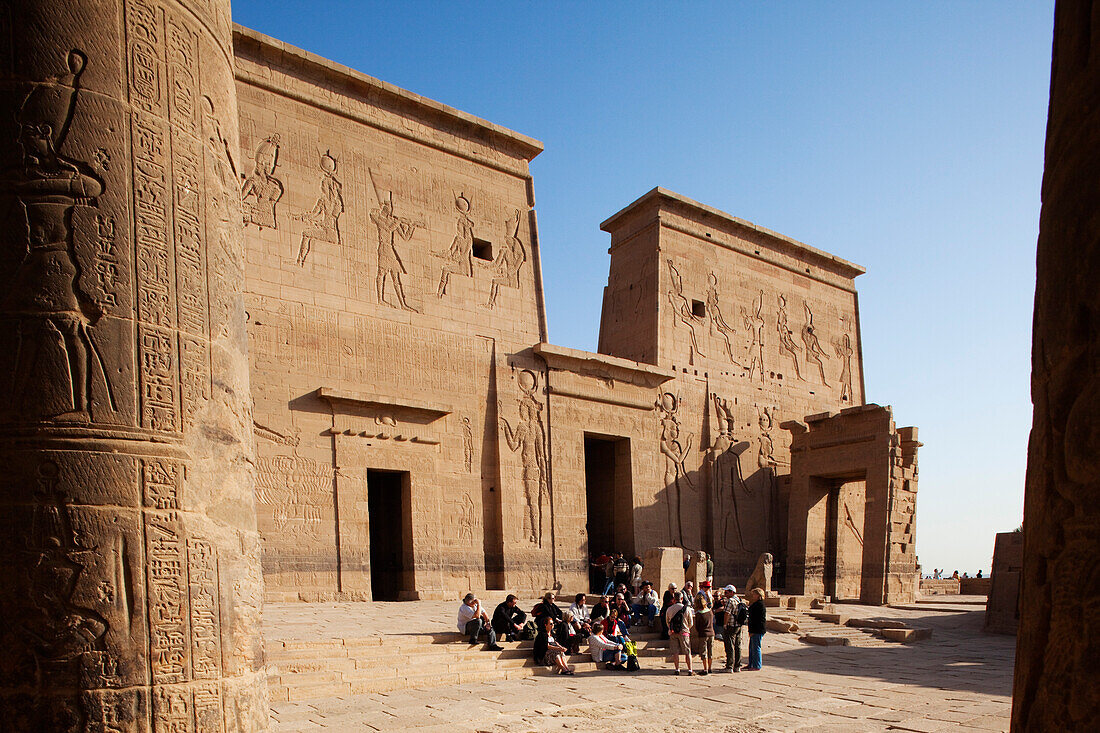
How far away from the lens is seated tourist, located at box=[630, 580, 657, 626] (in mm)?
10914

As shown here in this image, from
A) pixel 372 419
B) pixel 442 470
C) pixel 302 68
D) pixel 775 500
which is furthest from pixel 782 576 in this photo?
pixel 302 68

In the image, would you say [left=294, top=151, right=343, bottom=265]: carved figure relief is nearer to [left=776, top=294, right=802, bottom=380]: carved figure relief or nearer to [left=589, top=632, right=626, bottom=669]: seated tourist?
[left=589, top=632, right=626, bottom=669]: seated tourist

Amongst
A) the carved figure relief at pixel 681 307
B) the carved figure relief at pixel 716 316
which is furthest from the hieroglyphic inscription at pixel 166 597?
the carved figure relief at pixel 716 316

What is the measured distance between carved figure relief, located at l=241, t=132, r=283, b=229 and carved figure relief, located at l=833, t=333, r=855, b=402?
601 inches

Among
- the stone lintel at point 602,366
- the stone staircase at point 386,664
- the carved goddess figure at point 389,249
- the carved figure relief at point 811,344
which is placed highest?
the carved goddess figure at point 389,249

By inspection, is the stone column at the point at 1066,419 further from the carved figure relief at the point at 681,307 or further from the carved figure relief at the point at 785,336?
the carved figure relief at the point at 785,336

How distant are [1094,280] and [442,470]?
1309 centimetres

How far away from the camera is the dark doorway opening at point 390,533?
44.3 feet

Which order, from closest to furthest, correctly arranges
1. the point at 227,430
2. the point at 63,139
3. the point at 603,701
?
the point at 63,139
the point at 227,430
the point at 603,701

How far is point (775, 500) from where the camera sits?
1966cm

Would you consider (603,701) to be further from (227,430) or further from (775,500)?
(775,500)

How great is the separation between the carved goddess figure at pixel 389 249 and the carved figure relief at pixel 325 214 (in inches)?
27.1

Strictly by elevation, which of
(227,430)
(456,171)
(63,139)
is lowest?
(227,430)

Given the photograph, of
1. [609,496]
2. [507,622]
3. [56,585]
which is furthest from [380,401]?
[56,585]
